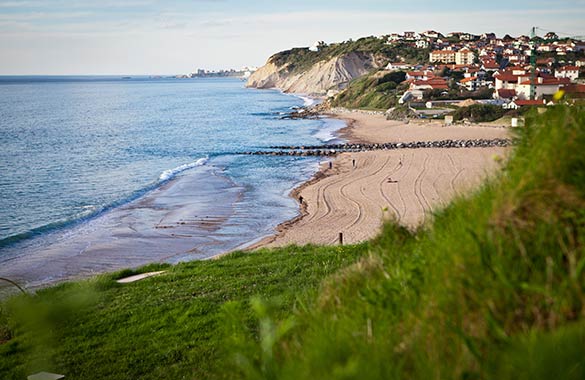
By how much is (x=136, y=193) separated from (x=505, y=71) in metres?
85.6

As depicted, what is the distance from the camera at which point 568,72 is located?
326 ft

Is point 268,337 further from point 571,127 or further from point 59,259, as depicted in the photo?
point 59,259

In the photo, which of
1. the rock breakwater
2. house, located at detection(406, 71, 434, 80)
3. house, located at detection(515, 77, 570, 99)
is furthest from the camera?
house, located at detection(406, 71, 434, 80)

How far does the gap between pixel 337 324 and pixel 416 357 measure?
3.34 feet

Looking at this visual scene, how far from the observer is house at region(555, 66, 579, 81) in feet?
321

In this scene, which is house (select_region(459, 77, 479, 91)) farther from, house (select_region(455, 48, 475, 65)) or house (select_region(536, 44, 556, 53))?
house (select_region(536, 44, 556, 53))

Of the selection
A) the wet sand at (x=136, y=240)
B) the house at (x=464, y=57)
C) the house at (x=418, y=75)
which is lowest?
the wet sand at (x=136, y=240)

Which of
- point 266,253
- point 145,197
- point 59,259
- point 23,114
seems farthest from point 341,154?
point 23,114

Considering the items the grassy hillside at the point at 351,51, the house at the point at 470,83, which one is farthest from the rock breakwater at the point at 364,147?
the grassy hillside at the point at 351,51

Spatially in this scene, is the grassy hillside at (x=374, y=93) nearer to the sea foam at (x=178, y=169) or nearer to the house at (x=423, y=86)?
the house at (x=423, y=86)

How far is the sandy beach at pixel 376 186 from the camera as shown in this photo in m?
26.8

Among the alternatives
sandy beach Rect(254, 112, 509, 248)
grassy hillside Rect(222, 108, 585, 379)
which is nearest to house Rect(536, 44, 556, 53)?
sandy beach Rect(254, 112, 509, 248)

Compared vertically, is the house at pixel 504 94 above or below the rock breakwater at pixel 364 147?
above

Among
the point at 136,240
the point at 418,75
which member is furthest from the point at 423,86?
the point at 136,240
